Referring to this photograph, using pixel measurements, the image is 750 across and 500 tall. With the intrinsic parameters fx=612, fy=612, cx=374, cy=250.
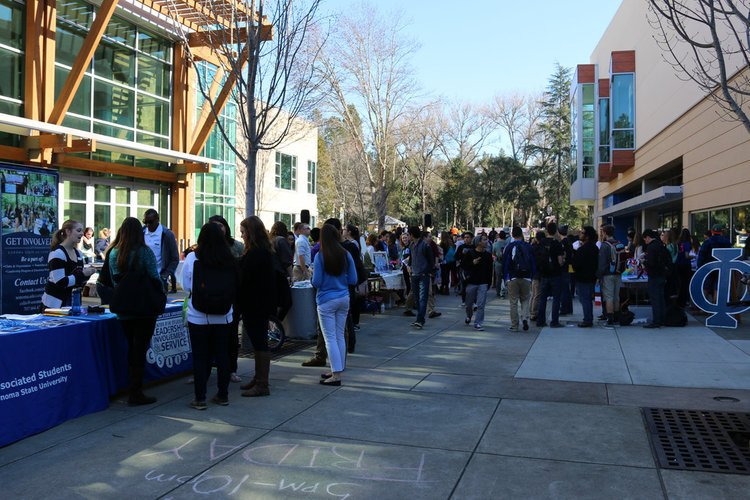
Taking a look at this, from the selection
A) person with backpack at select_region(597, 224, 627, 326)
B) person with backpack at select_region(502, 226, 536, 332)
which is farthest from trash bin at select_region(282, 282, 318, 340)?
person with backpack at select_region(597, 224, 627, 326)

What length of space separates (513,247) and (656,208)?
75.0 feet

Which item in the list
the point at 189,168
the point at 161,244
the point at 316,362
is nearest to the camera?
the point at 316,362

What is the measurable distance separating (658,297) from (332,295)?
277 inches

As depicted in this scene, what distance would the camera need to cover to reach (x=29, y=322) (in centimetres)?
590

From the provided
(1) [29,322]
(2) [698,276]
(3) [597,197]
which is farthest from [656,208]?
(1) [29,322]

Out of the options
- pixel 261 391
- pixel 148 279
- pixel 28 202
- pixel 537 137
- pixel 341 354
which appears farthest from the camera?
pixel 537 137

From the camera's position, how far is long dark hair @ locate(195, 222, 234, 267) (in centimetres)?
613

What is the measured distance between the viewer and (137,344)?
20.4ft

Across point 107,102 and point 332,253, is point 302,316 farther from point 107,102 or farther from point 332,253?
point 107,102

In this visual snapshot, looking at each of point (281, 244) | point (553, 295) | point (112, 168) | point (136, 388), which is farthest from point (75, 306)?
point (112, 168)

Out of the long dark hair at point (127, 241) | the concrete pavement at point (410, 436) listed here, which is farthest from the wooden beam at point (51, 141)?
the long dark hair at point (127, 241)

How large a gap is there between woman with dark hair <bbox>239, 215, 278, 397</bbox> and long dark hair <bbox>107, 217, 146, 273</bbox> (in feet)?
3.67

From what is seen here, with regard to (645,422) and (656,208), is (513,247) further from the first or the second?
(656,208)

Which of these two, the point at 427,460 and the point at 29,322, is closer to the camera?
the point at 427,460
